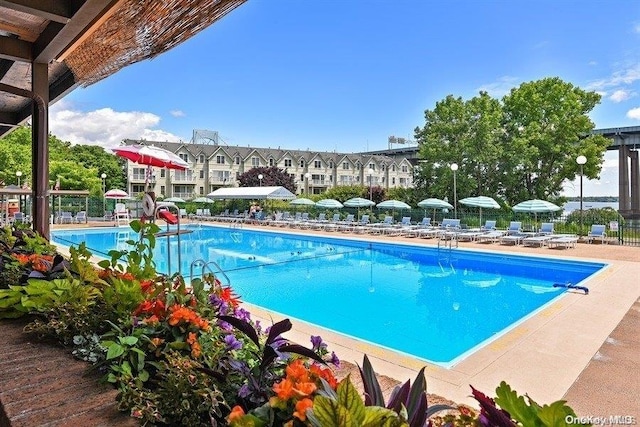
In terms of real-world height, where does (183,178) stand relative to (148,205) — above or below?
above

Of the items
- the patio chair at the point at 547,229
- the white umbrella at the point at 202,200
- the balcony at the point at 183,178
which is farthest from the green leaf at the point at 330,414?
the balcony at the point at 183,178

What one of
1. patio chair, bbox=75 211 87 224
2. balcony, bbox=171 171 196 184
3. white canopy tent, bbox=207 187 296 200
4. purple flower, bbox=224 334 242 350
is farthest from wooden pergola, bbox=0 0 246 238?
balcony, bbox=171 171 196 184

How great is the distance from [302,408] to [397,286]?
398 inches

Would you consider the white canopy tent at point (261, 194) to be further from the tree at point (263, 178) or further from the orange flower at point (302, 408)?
the orange flower at point (302, 408)

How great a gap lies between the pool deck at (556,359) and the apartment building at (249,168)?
42.3 metres

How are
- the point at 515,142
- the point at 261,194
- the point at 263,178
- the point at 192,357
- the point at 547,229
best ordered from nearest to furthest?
the point at 192,357 → the point at 547,229 → the point at 515,142 → the point at 261,194 → the point at 263,178

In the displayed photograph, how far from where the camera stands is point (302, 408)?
1.05 m

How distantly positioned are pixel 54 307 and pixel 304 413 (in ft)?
6.79

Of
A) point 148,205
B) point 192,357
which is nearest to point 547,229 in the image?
point 148,205


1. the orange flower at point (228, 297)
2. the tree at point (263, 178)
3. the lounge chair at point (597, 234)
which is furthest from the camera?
the tree at point (263, 178)

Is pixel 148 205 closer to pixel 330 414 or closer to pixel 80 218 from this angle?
pixel 330 414

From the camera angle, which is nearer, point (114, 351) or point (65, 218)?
point (114, 351)

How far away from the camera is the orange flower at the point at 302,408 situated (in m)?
1.03

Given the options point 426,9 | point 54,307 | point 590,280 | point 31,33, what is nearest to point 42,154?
point 31,33
